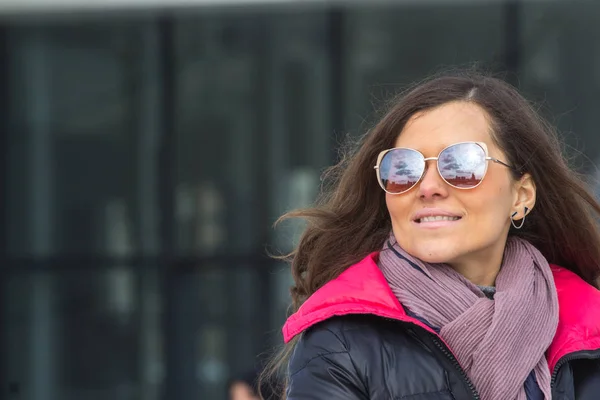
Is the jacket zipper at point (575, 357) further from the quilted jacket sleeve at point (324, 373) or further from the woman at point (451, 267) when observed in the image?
the quilted jacket sleeve at point (324, 373)

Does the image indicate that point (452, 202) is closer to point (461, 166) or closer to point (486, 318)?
point (461, 166)

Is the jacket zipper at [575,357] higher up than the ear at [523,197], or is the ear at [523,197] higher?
the ear at [523,197]

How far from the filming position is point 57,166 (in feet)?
25.9

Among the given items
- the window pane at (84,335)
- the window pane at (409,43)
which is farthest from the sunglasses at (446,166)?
the window pane at (84,335)

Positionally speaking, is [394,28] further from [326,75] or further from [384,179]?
[384,179]

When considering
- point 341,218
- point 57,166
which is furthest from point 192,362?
point 341,218

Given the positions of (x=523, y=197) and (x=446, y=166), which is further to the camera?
(x=523, y=197)

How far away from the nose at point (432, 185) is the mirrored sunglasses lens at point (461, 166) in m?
0.02

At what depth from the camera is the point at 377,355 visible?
2064 millimetres

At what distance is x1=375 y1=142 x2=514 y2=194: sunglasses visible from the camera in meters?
2.20

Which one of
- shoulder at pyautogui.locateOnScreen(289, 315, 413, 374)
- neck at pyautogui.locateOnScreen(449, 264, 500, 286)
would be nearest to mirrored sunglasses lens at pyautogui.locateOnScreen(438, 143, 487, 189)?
neck at pyautogui.locateOnScreen(449, 264, 500, 286)

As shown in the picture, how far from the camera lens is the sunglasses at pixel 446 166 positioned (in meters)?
2.20

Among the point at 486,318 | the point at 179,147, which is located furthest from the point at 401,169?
the point at 179,147

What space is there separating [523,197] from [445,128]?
0.94 ft
